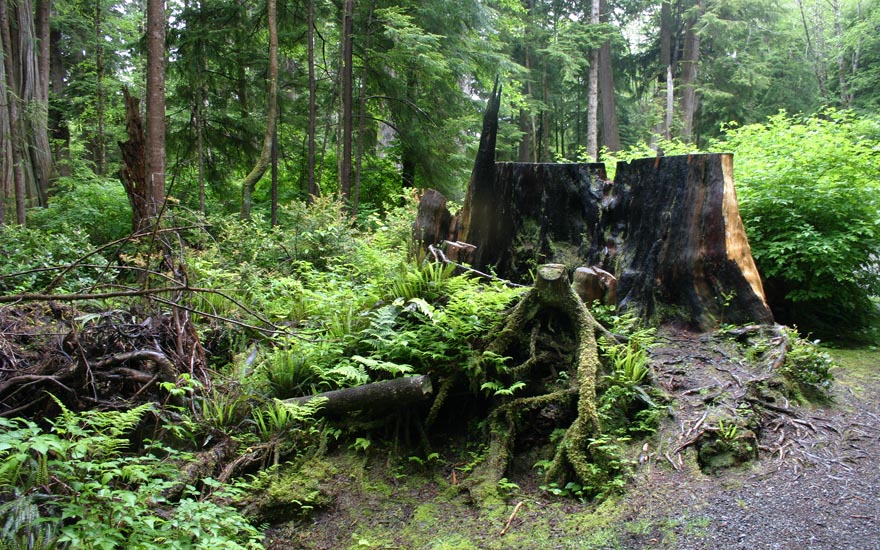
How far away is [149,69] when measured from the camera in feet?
30.9

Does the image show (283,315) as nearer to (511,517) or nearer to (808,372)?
(511,517)

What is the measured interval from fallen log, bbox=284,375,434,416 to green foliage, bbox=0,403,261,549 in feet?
4.07

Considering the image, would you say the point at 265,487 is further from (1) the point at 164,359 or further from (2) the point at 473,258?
(2) the point at 473,258

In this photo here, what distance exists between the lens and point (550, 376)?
15.3 feet

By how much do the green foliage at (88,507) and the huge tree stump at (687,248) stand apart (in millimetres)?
4697

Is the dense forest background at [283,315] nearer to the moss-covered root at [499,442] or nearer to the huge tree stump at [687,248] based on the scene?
the moss-covered root at [499,442]

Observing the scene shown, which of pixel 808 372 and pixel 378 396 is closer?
pixel 378 396

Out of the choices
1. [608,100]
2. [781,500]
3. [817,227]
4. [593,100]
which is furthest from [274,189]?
[608,100]

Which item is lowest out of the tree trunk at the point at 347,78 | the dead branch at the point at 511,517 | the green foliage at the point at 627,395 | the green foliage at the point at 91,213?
the dead branch at the point at 511,517

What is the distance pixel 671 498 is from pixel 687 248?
3346 mm

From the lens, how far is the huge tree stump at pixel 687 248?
565 centimetres

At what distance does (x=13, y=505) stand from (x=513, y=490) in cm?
301

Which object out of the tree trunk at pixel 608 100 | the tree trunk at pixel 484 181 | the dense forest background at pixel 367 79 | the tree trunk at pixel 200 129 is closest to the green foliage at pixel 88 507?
the tree trunk at pixel 484 181

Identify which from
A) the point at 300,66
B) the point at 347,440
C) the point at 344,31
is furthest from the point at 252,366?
the point at 300,66
